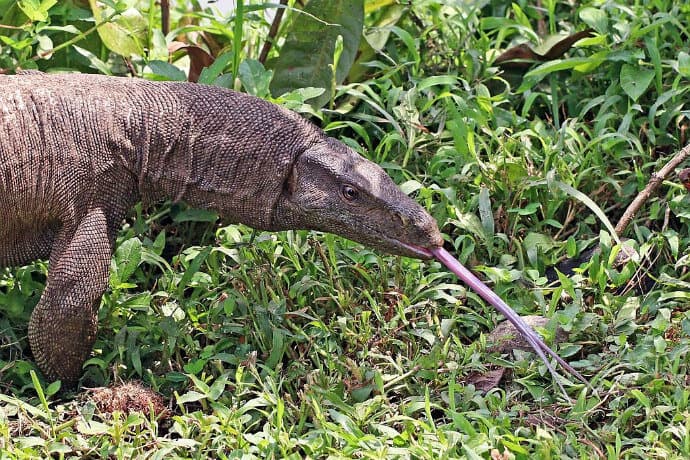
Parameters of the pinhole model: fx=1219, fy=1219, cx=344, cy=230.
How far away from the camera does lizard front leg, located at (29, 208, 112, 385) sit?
4.31 metres

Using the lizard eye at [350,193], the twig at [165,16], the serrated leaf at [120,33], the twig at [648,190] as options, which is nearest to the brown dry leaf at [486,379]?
the lizard eye at [350,193]

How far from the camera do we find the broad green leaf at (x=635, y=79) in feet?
17.9

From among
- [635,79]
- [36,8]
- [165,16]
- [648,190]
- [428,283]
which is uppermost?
[36,8]

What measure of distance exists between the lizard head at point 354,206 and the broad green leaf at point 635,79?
62.3 inches

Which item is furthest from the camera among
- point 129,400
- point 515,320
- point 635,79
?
point 635,79

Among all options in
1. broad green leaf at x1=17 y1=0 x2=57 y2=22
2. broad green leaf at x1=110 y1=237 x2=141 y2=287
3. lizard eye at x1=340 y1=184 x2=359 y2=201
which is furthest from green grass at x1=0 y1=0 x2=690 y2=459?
lizard eye at x1=340 y1=184 x2=359 y2=201

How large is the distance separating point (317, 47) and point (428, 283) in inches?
55.1

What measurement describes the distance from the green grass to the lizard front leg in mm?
185

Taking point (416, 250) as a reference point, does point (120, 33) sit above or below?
above

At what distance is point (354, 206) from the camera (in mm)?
4332

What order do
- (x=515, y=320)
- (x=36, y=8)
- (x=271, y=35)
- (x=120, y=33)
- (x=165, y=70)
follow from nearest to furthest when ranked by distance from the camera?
(x=515, y=320) → (x=36, y=8) → (x=165, y=70) → (x=120, y=33) → (x=271, y=35)

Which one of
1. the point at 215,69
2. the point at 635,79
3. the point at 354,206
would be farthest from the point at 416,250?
the point at 635,79

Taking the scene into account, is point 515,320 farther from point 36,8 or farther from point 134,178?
point 36,8

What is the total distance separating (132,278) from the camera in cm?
508
